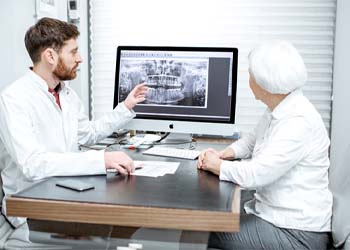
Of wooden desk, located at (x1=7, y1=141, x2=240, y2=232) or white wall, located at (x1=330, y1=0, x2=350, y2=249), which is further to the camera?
white wall, located at (x1=330, y1=0, x2=350, y2=249)

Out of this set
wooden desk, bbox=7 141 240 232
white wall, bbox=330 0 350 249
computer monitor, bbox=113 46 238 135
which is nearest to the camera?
wooden desk, bbox=7 141 240 232

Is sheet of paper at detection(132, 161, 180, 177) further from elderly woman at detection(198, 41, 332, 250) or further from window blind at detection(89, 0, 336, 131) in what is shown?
window blind at detection(89, 0, 336, 131)

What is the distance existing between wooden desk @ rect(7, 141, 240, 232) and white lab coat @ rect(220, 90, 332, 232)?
0.11 meters

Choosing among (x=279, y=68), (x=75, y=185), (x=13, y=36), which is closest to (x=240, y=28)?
(x=279, y=68)

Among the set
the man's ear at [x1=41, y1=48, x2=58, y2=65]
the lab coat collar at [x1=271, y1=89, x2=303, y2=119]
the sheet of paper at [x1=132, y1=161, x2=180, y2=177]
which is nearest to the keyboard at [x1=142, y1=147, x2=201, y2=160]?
the sheet of paper at [x1=132, y1=161, x2=180, y2=177]

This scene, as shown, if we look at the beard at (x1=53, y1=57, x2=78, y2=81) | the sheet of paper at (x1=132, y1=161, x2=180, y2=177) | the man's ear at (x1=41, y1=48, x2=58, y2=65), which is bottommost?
the sheet of paper at (x1=132, y1=161, x2=180, y2=177)

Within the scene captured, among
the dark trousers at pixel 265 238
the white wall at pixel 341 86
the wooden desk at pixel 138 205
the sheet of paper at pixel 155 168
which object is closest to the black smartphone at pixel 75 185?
the wooden desk at pixel 138 205

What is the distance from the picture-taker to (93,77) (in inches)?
119

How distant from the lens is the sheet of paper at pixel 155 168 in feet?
5.36

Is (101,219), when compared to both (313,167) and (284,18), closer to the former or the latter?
(313,167)

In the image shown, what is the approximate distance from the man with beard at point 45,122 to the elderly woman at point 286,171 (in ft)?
1.64

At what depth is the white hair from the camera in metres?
1.52

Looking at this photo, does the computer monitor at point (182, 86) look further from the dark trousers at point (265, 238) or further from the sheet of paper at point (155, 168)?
the dark trousers at point (265, 238)

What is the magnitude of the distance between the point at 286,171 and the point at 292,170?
53 millimetres
